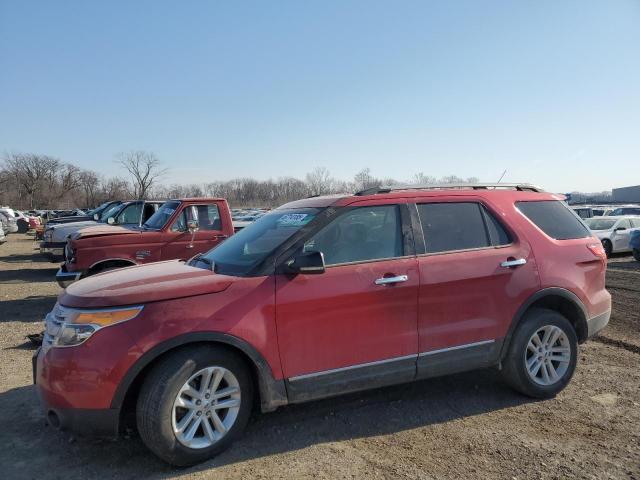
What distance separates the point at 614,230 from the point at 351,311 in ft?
58.2

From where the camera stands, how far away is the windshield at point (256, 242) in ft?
12.1

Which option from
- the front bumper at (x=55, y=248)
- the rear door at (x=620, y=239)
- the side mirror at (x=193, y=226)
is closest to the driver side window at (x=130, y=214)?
the front bumper at (x=55, y=248)

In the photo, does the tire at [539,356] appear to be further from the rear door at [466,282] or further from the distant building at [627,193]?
the distant building at [627,193]

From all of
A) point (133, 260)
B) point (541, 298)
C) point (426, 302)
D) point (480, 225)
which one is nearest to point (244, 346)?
point (426, 302)

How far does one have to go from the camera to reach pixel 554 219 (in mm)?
4652

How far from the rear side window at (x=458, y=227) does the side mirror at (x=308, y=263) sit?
1.06 m

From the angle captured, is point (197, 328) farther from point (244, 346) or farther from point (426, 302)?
point (426, 302)

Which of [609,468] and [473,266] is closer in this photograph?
[609,468]

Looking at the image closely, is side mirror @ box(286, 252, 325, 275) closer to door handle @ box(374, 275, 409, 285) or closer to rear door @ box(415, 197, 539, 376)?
door handle @ box(374, 275, 409, 285)

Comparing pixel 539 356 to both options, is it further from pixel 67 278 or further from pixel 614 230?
pixel 614 230

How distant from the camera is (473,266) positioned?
4.03 meters

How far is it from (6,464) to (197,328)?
1.71 m

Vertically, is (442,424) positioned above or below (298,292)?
below

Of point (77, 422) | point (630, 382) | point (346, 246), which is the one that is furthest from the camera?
point (630, 382)
